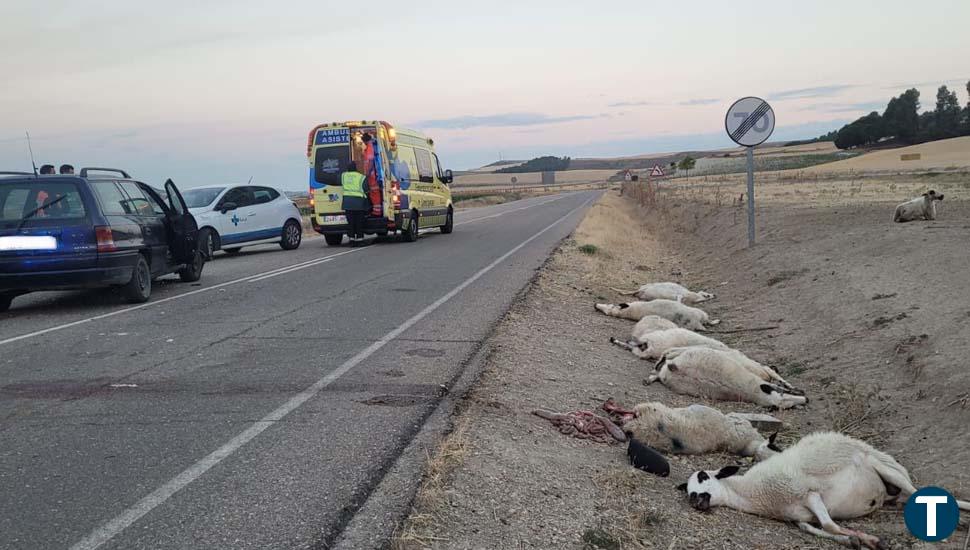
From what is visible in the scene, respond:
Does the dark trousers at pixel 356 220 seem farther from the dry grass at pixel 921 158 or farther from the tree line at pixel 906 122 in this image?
the tree line at pixel 906 122

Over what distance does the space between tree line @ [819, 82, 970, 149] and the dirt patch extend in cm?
10559

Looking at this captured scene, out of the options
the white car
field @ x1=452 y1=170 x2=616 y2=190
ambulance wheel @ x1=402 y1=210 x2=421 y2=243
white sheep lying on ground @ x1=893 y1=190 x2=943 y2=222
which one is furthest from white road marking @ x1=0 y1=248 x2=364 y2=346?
field @ x1=452 y1=170 x2=616 y2=190

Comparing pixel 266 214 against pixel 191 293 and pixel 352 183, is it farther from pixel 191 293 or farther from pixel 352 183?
pixel 191 293

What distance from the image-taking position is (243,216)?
1919 cm

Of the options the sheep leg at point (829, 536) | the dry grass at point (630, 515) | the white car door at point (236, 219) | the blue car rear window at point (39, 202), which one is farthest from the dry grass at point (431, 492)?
the white car door at point (236, 219)

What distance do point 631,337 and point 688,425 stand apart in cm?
348

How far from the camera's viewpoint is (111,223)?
34.1ft

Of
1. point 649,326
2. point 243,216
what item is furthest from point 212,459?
point 243,216

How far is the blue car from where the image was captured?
982 cm

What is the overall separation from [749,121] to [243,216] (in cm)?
1161

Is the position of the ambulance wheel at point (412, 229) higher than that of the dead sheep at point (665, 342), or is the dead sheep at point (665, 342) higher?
the ambulance wheel at point (412, 229)

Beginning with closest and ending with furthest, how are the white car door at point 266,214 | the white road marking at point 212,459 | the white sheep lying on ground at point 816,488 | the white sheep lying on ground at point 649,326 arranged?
the white road marking at point 212,459
the white sheep lying on ground at point 816,488
the white sheep lying on ground at point 649,326
the white car door at point 266,214

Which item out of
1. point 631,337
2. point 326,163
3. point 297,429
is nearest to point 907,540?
point 297,429

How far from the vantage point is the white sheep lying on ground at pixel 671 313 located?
9.89 meters
